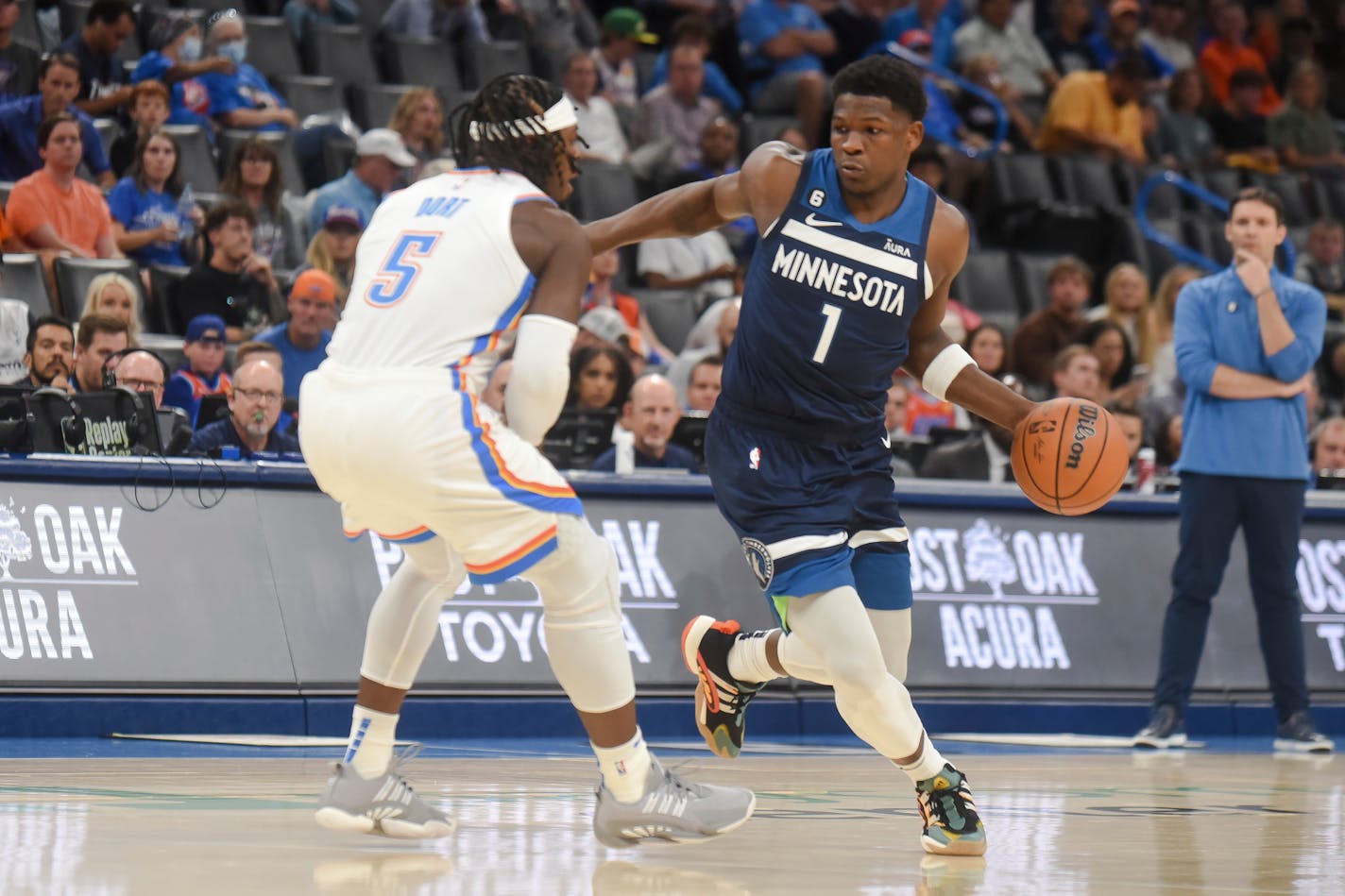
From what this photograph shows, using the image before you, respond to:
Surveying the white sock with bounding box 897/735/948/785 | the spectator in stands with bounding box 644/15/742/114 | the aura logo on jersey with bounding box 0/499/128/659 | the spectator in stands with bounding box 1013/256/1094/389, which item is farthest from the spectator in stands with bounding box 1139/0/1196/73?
the white sock with bounding box 897/735/948/785

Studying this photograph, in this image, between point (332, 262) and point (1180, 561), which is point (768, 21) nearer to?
point (332, 262)

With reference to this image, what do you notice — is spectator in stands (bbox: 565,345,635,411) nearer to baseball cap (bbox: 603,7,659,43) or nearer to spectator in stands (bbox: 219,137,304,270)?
spectator in stands (bbox: 219,137,304,270)

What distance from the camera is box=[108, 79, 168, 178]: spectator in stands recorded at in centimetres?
1137

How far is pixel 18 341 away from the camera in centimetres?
952

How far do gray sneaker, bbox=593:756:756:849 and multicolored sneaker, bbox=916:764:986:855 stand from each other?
44 cm

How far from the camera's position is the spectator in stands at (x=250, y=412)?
864 cm

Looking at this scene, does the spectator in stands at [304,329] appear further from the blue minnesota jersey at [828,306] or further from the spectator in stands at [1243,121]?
the spectator in stands at [1243,121]

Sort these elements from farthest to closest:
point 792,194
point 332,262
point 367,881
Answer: point 332,262
point 792,194
point 367,881

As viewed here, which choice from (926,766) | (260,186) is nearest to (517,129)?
(926,766)

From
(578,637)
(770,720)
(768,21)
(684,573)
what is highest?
(768,21)

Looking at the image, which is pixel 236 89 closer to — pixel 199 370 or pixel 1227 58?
pixel 199 370

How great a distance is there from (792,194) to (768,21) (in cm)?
1097

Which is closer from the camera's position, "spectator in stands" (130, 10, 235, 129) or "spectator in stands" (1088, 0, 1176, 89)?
"spectator in stands" (130, 10, 235, 129)

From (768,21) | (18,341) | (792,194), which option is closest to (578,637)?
(792,194)
